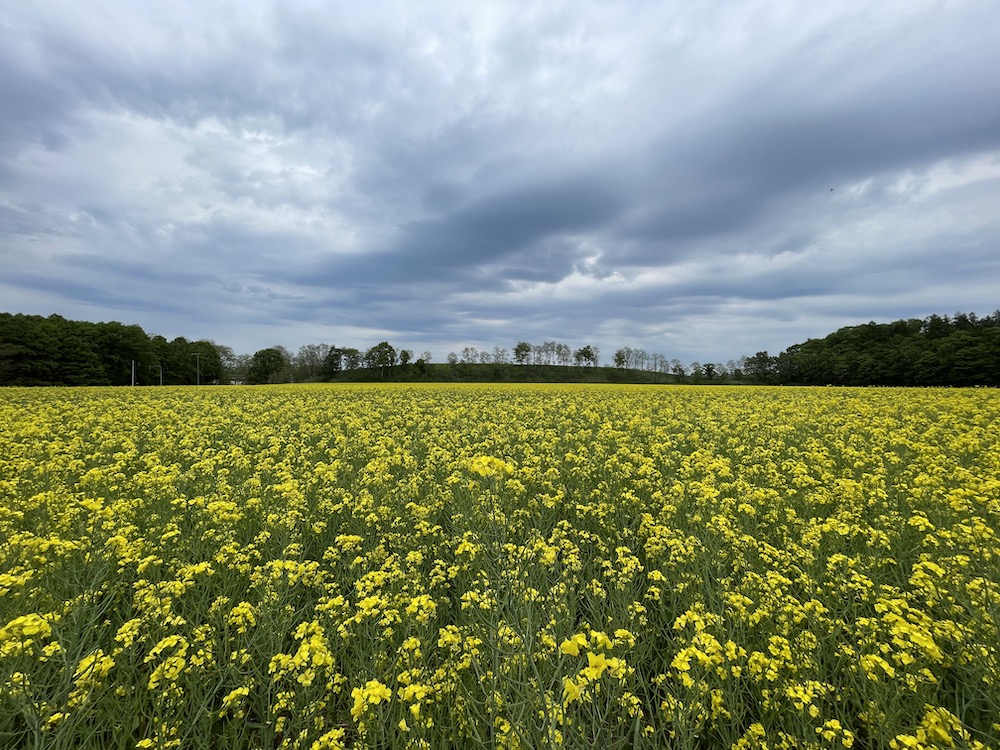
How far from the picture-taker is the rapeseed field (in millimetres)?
2793

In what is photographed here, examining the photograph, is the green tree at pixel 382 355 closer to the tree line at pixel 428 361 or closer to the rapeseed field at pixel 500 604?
the tree line at pixel 428 361

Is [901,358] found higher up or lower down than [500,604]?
higher up

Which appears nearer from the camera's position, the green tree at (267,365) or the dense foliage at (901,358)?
the dense foliage at (901,358)

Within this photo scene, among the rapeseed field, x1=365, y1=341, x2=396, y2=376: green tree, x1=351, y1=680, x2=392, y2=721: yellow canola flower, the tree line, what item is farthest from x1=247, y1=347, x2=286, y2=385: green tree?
x1=351, y1=680, x2=392, y2=721: yellow canola flower

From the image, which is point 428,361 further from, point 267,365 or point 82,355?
point 82,355

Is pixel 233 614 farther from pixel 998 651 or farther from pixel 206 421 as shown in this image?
pixel 206 421

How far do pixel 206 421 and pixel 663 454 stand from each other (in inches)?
548

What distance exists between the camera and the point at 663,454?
9117 mm

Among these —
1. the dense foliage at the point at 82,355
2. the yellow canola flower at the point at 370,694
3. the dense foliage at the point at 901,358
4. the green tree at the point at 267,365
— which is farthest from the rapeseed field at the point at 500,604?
the green tree at the point at 267,365

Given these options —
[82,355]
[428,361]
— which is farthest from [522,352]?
[82,355]

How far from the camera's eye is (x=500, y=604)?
11.2 ft

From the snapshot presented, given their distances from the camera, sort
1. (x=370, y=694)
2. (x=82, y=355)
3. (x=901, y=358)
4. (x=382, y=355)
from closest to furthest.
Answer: (x=370, y=694) < (x=901, y=358) < (x=82, y=355) < (x=382, y=355)

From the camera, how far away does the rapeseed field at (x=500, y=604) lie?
9.16 feet

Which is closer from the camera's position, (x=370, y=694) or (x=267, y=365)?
(x=370, y=694)
